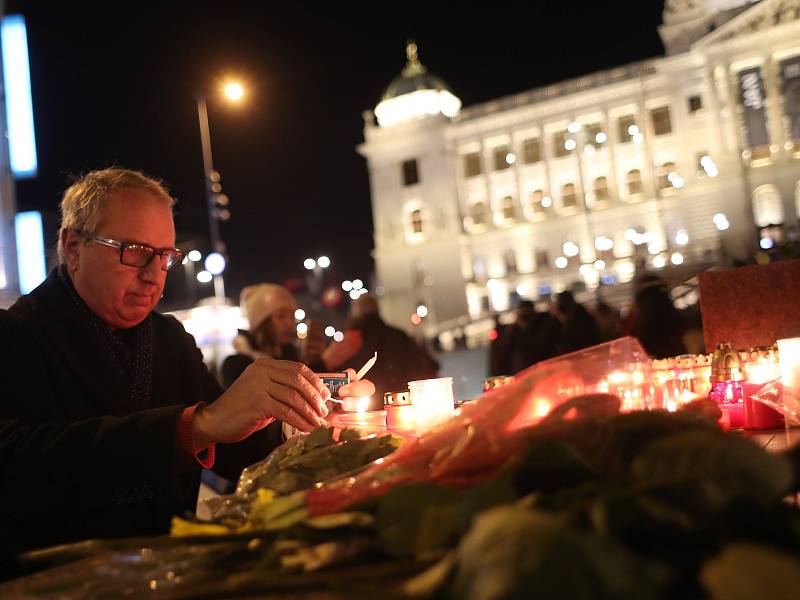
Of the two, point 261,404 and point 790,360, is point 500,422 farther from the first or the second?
point 790,360

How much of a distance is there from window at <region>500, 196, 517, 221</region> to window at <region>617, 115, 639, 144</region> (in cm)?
714

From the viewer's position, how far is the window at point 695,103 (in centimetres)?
4119

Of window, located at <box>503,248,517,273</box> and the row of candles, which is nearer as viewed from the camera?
the row of candles

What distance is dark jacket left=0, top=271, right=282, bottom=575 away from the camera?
5.54 feet

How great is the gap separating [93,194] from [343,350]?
3648 mm

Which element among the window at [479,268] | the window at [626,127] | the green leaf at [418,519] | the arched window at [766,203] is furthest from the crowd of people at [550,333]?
the window at [626,127]

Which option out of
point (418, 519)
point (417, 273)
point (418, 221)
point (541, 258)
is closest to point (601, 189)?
point (541, 258)

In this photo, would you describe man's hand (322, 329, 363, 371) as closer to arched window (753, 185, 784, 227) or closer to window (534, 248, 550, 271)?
arched window (753, 185, 784, 227)

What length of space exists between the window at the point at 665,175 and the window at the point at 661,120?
1842mm

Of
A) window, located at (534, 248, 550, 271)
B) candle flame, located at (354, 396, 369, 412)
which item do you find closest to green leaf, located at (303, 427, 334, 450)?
candle flame, located at (354, 396, 369, 412)

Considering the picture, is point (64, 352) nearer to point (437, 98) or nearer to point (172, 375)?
point (172, 375)

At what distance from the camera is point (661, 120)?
43188mm

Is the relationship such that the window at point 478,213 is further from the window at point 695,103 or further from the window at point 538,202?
the window at point 695,103

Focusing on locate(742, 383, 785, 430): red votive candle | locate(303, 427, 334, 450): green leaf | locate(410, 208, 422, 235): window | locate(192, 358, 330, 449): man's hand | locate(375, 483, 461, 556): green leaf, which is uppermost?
locate(410, 208, 422, 235): window
